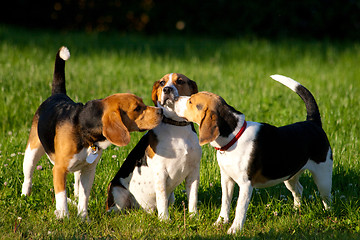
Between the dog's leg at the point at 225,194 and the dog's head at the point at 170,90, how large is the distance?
83cm

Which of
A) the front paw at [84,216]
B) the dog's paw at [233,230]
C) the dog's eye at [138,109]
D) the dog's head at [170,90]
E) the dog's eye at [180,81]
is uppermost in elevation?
the dog's eye at [180,81]

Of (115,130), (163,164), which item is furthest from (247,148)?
(115,130)

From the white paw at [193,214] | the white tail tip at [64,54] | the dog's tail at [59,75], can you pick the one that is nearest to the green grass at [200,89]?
the white paw at [193,214]

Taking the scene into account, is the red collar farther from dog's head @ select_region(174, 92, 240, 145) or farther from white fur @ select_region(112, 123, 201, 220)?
white fur @ select_region(112, 123, 201, 220)

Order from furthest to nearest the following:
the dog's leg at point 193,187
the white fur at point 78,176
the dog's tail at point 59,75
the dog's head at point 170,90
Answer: the dog's tail at point 59,75 < the dog's leg at point 193,187 < the dog's head at point 170,90 < the white fur at point 78,176

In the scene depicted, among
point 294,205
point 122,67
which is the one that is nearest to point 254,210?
point 294,205

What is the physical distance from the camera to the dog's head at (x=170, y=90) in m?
5.36

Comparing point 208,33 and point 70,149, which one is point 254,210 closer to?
point 70,149

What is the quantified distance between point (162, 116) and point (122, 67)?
6.92m

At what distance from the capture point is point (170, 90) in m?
5.43

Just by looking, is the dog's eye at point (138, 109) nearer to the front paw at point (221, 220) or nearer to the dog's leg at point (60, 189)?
A: the dog's leg at point (60, 189)

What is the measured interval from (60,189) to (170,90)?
151cm

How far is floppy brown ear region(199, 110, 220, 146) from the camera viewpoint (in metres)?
4.81

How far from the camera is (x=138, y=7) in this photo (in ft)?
65.5
